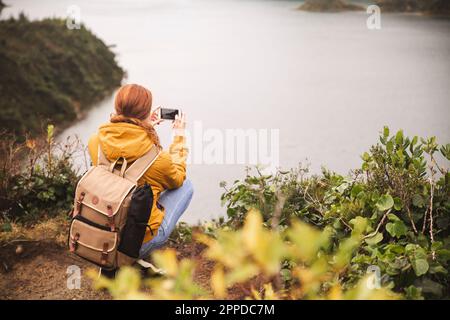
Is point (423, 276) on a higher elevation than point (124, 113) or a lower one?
lower

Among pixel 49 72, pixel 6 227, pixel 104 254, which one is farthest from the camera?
pixel 49 72

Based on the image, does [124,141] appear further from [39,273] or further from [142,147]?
[39,273]

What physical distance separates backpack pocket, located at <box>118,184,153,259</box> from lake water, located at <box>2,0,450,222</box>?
4.53 ft

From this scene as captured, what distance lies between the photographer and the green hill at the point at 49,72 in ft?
17.4

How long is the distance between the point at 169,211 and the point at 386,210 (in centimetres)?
112

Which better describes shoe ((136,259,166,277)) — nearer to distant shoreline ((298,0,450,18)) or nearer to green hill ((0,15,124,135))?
green hill ((0,15,124,135))

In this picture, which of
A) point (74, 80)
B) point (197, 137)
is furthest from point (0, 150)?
point (74, 80)

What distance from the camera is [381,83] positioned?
4.62 meters

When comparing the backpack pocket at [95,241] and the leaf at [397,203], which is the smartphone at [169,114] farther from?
the leaf at [397,203]

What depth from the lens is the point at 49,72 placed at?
598 cm

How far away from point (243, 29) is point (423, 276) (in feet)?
14.2

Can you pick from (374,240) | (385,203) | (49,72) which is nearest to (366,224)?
(374,240)

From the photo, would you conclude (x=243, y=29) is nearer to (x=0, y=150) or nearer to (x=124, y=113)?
(x=0, y=150)

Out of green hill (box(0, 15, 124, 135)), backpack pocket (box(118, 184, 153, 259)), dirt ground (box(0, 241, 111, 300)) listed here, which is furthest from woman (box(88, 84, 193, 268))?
green hill (box(0, 15, 124, 135))
